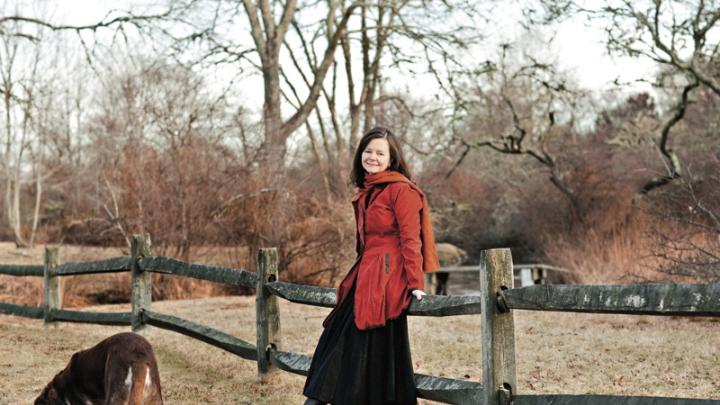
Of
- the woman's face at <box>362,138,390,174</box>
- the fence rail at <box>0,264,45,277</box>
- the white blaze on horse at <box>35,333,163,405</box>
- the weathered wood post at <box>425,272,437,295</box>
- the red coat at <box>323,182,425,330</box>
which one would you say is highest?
the woman's face at <box>362,138,390,174</box>

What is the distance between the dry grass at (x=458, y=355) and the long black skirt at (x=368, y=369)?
1.83 meters

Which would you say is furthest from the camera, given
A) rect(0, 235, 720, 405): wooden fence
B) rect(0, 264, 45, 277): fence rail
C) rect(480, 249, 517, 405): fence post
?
rect(0, 264, 45, 277): fence rail

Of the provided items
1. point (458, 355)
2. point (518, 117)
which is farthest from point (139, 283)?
point (518, 117)

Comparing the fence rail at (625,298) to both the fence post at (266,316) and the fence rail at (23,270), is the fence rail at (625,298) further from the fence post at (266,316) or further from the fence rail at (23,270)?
the fence rail at (23,270)

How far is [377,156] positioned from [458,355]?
14.5ft

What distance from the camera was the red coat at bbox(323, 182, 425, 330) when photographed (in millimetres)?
4414

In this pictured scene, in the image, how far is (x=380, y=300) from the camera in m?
4.43

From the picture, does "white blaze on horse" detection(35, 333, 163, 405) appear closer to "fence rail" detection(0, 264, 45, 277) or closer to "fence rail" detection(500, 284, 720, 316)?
"fence rail" detection(500, 284, 720, 316)

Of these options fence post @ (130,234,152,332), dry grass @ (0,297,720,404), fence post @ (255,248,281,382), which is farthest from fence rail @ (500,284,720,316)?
fence post @ (130,234,152,332)

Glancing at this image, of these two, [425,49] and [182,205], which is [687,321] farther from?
[425,49]

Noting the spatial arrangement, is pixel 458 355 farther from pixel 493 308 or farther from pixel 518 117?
pixel 518 117

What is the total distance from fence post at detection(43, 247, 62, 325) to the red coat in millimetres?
7192

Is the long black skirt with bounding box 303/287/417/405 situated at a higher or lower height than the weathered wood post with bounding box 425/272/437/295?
higher

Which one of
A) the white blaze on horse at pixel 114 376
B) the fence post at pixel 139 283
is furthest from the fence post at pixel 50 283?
the white blaze on horse at pixel 114 376
